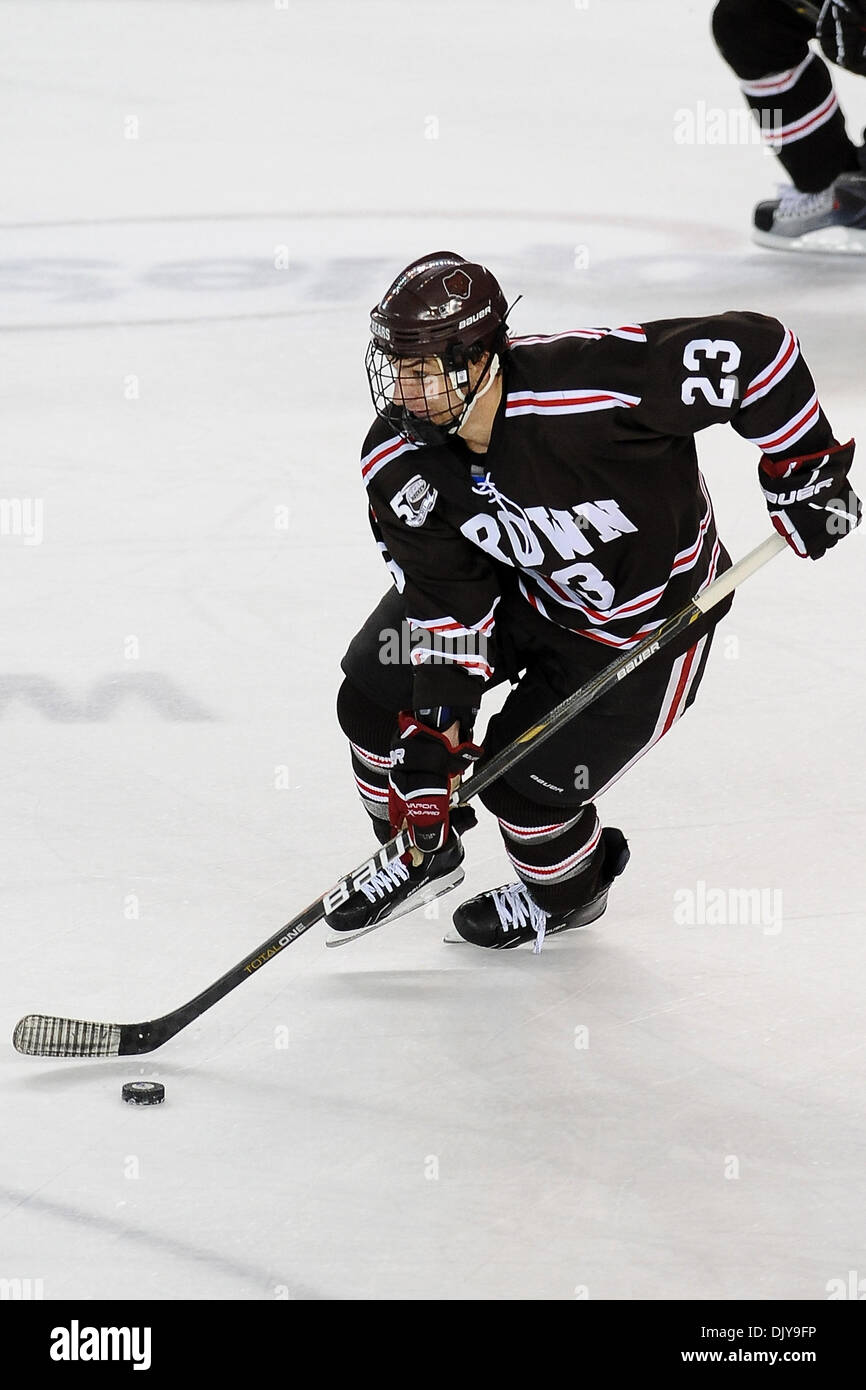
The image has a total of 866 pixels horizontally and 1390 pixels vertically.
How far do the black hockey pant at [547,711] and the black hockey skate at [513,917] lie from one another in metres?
0.03

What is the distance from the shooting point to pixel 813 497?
245 centimetres

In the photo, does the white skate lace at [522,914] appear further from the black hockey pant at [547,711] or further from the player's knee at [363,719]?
the player's knee at [363,719]

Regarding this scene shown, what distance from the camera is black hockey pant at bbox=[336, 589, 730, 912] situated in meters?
2.60

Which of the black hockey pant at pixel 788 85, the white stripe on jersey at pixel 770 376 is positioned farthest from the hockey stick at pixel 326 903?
the black hockey pant at pixel 788 85

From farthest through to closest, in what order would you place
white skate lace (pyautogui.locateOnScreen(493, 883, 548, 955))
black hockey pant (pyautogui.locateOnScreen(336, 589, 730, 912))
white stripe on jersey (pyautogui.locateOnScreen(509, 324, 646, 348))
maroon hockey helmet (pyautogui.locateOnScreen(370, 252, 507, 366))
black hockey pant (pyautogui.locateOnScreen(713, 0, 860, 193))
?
black hockey pant (pyautogui.locateOnScreen(713, 0, 860, 193))
white skate lace (pyautogui.locateOnScreen(493, 883, 548, 955))
black hockey pant (pyautogui.locateOnScreen(336, 589, 730, 912))
white stripe on jersey (pyautogui.locateOnScreen(509, 324, 646, 348))
maroon hockey helmet (pyautogui.locateOnScreen(370, 252, 507, 366))

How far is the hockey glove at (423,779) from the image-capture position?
2490 millimetres

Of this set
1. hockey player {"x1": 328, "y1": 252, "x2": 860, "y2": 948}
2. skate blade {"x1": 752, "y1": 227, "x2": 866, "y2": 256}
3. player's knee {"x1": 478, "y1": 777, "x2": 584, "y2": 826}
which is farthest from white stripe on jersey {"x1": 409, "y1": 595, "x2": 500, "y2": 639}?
skate blade {"x1": 752, "y1": 227, "x2": 866, "y2": 256}

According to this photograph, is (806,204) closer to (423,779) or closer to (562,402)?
(562,402)

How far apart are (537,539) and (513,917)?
1.90ft

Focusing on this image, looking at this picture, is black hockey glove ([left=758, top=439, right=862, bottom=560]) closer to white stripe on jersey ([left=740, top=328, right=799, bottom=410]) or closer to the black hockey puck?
white stripe on jersey ([left=740, top=328, right=799, bottom=410])

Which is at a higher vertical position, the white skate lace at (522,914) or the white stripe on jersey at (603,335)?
the white stripe on jersey at (603,335)

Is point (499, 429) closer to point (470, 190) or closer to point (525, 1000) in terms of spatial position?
point (525, 1000)

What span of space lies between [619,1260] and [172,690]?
1.72 metres

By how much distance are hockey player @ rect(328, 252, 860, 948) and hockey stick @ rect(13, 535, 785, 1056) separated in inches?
1.3
